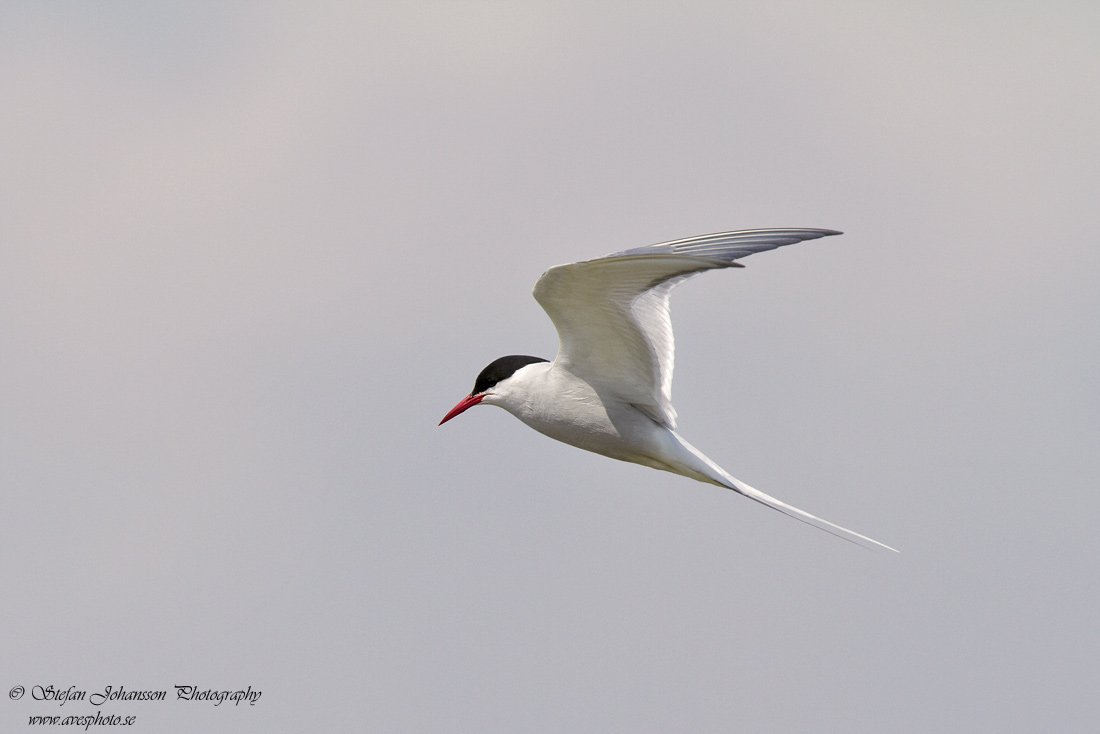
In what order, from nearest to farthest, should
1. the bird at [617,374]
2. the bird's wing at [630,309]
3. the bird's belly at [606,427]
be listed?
the bird's wing at [630,309] < the bird at [617,374] < the bird's belly at [606,427]

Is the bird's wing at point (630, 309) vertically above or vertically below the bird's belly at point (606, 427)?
above

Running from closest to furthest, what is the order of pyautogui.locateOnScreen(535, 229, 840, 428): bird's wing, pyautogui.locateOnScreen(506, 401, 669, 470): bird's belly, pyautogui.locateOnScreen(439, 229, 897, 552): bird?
1. pyautogui.locateOnScreen(535, 229, 840, 428): bird's wing
2. pyautogui.locateOnScreen(439, 229, 897, 552): bird
3. pyautogui.locateOnScreen(506, 401, 669, 470): bird's belly

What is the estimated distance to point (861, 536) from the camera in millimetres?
7688

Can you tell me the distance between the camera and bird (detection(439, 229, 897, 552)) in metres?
8.22

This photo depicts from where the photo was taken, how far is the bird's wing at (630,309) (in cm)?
774

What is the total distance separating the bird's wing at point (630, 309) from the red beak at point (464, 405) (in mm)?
926

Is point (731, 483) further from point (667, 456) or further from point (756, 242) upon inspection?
point (756, 242)

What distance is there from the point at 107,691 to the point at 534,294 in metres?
6.48

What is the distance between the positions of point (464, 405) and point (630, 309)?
6.66ft

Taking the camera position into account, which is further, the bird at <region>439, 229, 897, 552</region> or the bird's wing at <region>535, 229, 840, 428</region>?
the bird at <region>439, 229, 897, 552</region>

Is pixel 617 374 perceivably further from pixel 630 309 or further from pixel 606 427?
pixel 630 309

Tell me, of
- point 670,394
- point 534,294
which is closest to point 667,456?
point 670,394

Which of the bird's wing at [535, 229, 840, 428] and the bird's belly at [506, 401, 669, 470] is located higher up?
the bird's wing at [535, 229, 840, 428]

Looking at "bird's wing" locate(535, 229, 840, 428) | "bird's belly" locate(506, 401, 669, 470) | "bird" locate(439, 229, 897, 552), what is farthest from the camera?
"bird's belly" locate(506, 401, 669, 470)
